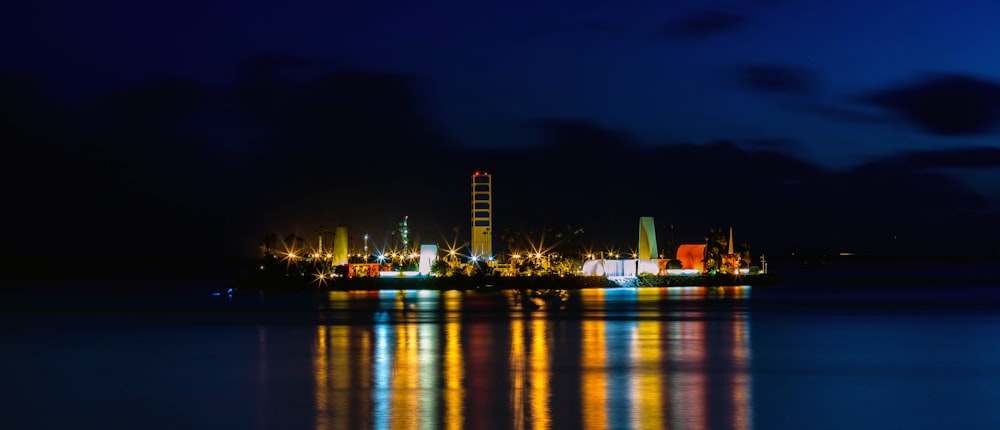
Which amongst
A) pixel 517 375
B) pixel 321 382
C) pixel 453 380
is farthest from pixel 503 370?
pixel 321 382

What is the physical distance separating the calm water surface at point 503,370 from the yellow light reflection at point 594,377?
0.06 metres

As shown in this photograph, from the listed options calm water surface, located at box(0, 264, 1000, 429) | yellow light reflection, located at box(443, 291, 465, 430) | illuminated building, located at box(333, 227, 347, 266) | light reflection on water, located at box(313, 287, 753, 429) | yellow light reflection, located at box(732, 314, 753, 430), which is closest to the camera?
yellow light reflection, located at box(443, 291, 465, 430)

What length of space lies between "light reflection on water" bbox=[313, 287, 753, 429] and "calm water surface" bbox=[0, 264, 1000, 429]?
7 centimetres

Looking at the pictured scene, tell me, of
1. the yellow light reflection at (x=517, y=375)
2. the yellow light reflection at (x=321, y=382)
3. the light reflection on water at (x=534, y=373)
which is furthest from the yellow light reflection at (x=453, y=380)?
the yellow light reflection at (x=321, y=382)

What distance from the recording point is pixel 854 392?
24562 millimetres

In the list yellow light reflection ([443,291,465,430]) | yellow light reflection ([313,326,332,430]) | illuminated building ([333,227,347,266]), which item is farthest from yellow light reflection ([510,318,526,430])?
illuminated building ([333,227,347,266])

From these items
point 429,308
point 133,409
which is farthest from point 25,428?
point 429,308

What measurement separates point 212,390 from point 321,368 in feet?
15.0

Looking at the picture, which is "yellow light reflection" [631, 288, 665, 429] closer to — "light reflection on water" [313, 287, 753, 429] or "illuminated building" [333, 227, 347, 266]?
"light reflection on water" [313, 287, 753, 429]

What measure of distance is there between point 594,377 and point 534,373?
65.4 inches

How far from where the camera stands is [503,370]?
28.2 meters

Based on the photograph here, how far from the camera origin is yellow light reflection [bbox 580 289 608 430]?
1989cm

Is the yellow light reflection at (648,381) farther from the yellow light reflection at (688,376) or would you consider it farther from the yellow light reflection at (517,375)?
the yellow light reflection at (517,375)

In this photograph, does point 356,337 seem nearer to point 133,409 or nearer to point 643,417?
point 133,409
